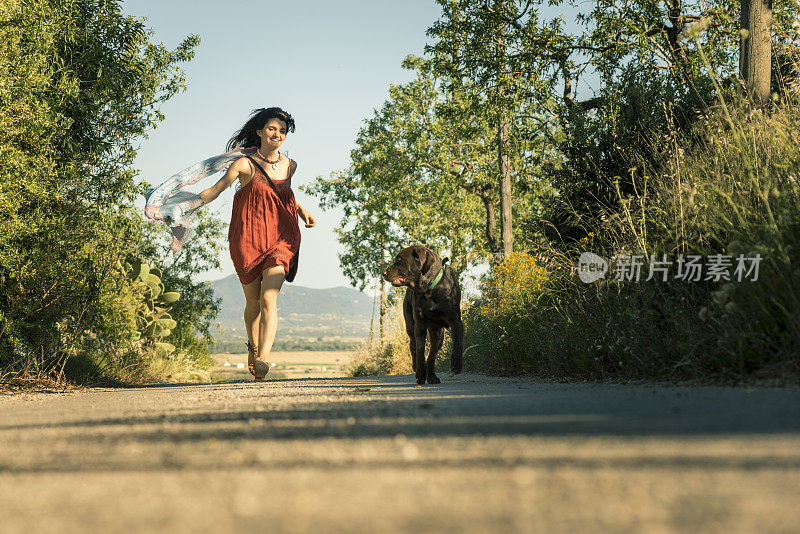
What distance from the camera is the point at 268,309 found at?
25.1 feet

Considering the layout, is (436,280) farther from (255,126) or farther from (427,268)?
(255,126)

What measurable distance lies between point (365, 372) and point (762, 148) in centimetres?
1354

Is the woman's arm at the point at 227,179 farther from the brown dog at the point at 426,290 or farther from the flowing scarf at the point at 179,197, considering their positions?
the brown dog at the point at 426,290

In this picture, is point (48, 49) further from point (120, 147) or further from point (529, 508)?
point (529, 508)

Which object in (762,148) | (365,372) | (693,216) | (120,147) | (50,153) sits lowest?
(365,372)

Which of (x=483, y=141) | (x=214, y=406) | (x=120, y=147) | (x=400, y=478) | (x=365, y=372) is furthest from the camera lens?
(x=483, y=141)

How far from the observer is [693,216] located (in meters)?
5.11

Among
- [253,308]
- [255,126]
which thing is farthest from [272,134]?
[253,308]

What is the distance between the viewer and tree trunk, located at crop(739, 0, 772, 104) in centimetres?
786

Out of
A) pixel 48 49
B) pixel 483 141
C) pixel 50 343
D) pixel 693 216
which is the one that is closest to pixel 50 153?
pixel 48 49

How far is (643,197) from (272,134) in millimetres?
4878

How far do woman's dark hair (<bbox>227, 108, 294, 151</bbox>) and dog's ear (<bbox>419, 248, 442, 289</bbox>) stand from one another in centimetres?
296

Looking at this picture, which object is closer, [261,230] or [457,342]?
[457,342]

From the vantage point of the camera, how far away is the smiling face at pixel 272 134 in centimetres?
866
